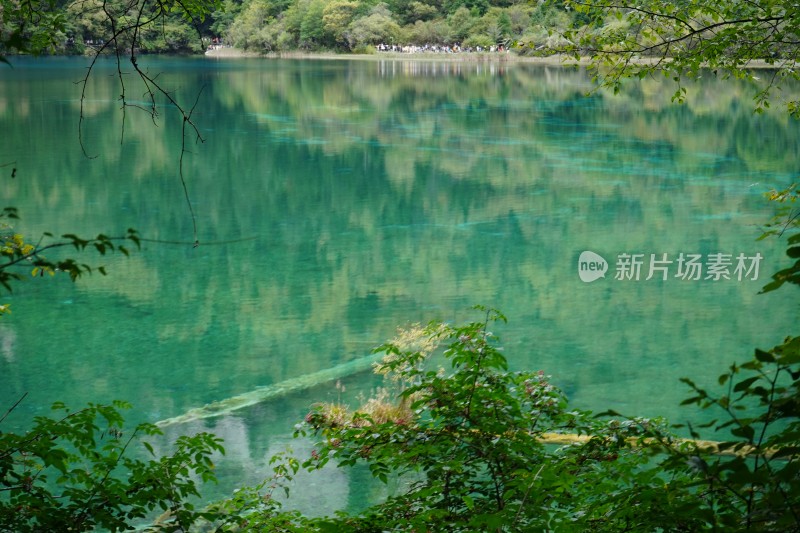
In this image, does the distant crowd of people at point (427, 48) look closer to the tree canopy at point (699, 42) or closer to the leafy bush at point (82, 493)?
the tree canopy at point (699, 42)

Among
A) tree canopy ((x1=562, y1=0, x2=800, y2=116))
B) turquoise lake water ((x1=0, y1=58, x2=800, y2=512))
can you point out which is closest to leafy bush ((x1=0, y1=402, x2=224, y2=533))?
turquoise lake water ((x1=0, y1=58, x2=800, y2=512))

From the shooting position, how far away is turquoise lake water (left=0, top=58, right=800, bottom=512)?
7699 mm

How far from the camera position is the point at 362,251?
39.1ft

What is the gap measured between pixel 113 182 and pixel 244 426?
11174 millimetres

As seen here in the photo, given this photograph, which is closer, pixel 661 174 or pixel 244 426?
pixel 244 426

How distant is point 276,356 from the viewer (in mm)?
8250

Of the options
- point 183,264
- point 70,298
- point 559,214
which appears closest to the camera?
point 70,298

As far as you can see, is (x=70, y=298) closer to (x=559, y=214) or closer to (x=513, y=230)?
(x=513, y=230)

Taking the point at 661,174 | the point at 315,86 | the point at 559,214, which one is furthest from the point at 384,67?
the point at 559,214

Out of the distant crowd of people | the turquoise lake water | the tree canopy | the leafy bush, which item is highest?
the distant crowd of people

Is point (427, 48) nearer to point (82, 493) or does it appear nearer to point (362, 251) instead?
point (362, 251)

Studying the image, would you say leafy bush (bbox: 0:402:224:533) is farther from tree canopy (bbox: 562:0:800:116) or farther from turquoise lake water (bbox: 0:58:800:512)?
tree canopy (bbox: 562:0:800:116)

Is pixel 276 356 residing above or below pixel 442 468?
below

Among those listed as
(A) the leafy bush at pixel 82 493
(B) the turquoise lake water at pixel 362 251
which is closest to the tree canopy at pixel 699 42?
Answer: (B) the turquoise lake water at pixel 362 251
